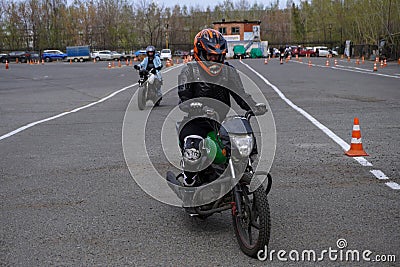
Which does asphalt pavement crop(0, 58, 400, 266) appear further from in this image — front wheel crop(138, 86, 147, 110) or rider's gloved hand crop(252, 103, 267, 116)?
front wheel crop(138, 86, 147, 110)

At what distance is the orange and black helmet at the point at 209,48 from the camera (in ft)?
18.4

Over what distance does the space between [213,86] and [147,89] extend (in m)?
11.5

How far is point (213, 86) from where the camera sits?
18.6 feet

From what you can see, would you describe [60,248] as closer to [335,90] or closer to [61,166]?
[61,166]

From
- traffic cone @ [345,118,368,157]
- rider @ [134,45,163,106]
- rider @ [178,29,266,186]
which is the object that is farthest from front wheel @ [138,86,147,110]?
rider @ [178,29,266,186]

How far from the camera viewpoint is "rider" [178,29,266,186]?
560 cm

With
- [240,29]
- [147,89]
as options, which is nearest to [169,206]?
[147,89]

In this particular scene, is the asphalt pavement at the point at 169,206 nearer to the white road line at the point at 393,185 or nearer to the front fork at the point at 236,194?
the white road line at the point at 393,185

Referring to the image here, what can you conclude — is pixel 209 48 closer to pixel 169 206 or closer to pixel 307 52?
pixel 169 206

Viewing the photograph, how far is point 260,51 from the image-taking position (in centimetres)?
9669

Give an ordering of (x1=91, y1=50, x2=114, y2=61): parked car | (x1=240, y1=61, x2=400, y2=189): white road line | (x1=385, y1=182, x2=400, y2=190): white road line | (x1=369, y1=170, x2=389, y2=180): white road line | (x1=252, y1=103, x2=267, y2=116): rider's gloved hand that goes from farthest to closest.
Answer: (x1=91, y1=50, x2=114, y2=61): parked car, (x1=240, y1=61, x2=400, y2=189): white road line, (x1=369, y1=170, x2=389, y2=180): white road line, (x1=385, y1=182, x2=400, y2=190): white road line, (x1=252, y1=103, x2=267, y2=116): rider's gloved hand

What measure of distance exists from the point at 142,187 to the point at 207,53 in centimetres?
241

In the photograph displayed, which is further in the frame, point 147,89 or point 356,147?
point 147,89

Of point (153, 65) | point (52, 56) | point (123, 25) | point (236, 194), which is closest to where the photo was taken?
point (236, 194)
